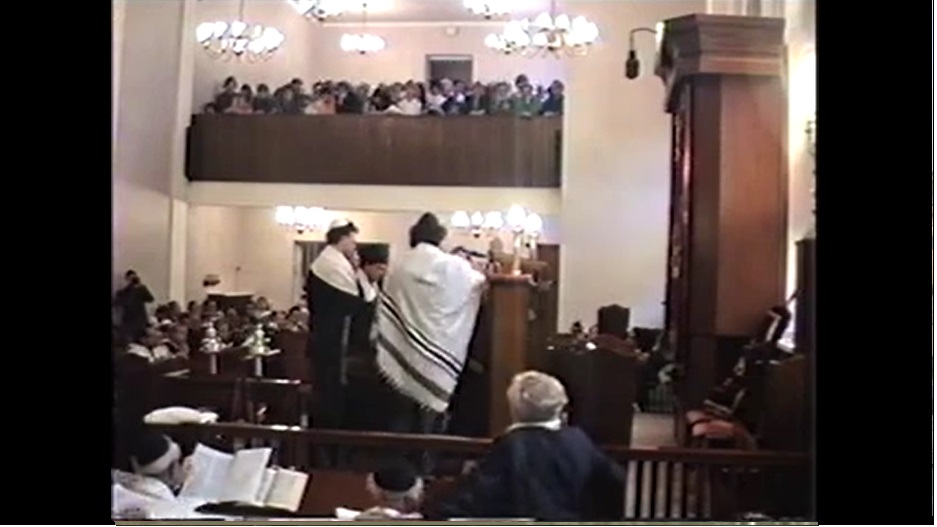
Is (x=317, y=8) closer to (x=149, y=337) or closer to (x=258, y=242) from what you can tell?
(x=258, y=242)

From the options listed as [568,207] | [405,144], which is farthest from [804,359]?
[405,144]

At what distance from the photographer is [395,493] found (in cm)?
354

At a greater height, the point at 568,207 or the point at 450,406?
the point at 568,207

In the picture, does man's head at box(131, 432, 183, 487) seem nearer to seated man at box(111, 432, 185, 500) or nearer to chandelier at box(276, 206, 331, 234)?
seated man at box(111, 432, 185, 500)

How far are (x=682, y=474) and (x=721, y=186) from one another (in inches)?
31.3

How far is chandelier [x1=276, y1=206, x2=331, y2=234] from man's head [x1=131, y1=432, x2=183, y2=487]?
0.69m

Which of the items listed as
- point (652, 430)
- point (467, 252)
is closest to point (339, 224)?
point (467, 252)

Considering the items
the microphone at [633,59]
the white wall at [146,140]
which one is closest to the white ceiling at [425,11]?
the microphone at [633,59]

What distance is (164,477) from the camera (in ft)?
11.7

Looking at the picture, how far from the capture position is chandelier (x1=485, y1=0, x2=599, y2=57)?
3518 mm

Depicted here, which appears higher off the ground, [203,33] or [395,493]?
[203,33]

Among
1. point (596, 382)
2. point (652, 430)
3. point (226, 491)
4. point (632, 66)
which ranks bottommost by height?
point (226, 491)

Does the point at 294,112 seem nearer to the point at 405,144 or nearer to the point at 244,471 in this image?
the point at 405,144

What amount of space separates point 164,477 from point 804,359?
178cm
